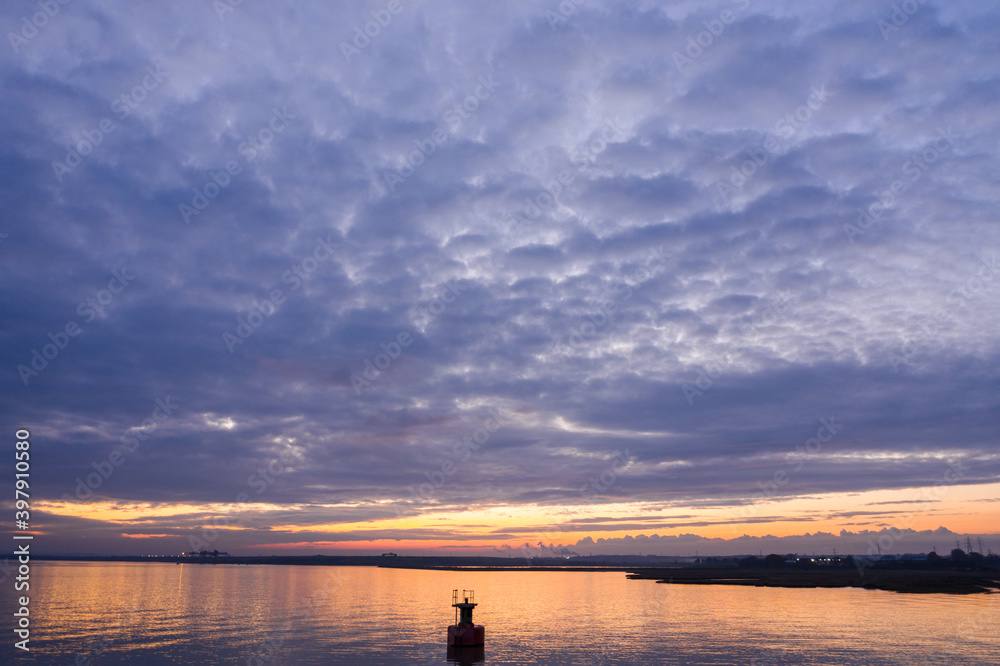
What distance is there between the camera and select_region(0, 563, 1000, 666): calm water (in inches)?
2211

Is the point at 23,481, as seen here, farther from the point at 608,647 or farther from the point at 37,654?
the point at 608,647

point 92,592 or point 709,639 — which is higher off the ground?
point 709,639

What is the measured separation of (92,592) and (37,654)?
9592 cm

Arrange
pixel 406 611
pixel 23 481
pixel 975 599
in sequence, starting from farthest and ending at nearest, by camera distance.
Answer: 1. pixel 975 599
2. pixel 406 611
3. pixel 23 481

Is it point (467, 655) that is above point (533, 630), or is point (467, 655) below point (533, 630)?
above

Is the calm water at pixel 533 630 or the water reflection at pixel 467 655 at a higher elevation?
the water reflection at pixel 467 655

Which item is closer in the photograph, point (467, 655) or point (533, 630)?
point (467, 655)

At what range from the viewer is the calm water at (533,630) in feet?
184

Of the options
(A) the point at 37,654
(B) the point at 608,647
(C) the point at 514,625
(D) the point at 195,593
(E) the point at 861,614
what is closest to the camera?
(A) the point at 37,654

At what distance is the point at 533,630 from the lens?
77062 millimetres

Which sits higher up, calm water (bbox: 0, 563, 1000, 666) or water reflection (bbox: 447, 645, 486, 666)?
water reflection (bbox: 447, 645, 486, 666)

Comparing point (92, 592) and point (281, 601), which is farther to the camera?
point (92, 592)

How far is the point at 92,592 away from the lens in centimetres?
13562

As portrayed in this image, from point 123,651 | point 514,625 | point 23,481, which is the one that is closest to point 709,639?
point 514,625
